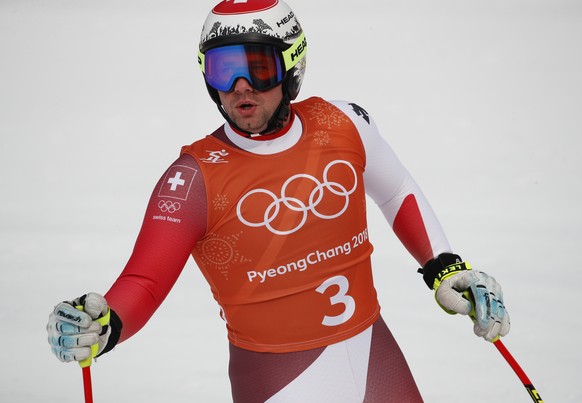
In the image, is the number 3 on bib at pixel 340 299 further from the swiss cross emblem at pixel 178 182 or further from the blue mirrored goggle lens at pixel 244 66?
the blue mirrored goggle lens at pixel 244 66

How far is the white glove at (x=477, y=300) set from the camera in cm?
348

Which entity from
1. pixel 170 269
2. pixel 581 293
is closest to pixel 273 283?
pixel 170 269

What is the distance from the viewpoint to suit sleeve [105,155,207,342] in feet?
A: 10.4

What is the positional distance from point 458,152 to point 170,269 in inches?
192

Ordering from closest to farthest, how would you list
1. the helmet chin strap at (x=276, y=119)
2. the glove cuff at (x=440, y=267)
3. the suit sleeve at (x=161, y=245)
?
the suit sleeve at (x=161, y=245)
the helmet chin strap at (x=276, y=119)
the glove cuff at (x=440, y=267)

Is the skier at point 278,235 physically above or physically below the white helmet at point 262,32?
below

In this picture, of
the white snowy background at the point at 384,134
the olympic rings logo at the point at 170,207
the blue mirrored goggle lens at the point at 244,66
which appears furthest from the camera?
the white snowy background at the point at 384,134

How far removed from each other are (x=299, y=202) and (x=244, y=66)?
0.47m

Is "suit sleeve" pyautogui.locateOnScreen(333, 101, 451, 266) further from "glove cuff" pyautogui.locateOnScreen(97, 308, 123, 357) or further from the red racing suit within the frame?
"glove cuff" pyautogui.locateOnScreen(97, 308, 123, 357)

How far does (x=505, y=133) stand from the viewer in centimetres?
807

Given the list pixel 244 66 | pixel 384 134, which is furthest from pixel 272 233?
pixel 384 134

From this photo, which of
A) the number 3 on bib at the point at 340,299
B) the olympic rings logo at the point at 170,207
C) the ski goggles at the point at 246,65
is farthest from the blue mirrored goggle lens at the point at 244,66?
the number 3 on bib at the point at 340,299

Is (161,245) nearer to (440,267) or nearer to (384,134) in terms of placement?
(440,267)

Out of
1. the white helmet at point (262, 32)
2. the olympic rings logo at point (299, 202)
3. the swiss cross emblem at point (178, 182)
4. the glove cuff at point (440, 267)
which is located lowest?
the glove cuff at point (440, 267)
